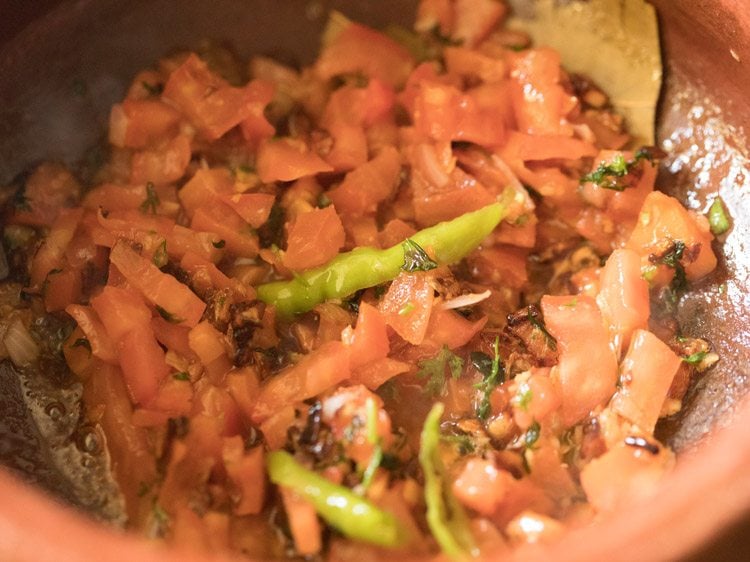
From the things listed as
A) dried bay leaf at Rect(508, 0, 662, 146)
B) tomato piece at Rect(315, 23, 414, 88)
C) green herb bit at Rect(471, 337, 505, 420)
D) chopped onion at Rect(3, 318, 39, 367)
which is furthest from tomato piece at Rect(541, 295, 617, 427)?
chopped onion at Rect(3, 318, 39, 367)

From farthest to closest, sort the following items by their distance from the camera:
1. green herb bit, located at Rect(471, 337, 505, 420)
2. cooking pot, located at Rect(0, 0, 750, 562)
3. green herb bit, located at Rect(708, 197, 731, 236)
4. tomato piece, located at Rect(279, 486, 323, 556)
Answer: green herb bit, located at Rect(708, 197, 731, 236) < green herb bit, located at Rect(471, 337, 505, 420) < cooking pot, located at Rect(0, 0, 750, 562) < tomato piece, located at Rect(279, 486, 323, 556)

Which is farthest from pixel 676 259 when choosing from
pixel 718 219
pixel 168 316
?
pixel 168 316

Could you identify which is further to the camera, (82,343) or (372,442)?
(82,343)

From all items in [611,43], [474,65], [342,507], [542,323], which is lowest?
[342,507]

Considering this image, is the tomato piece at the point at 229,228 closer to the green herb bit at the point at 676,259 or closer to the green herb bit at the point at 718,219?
the green herb bit at the point at 676,259

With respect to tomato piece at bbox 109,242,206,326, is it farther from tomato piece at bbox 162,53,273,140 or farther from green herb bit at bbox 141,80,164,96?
green herb bit at bbox 141,80,164,96

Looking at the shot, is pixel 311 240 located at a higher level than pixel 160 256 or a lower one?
higher

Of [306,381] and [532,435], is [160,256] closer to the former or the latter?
[306,381]

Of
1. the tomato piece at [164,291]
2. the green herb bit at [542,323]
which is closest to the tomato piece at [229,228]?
the tomato piece at [164,291]
